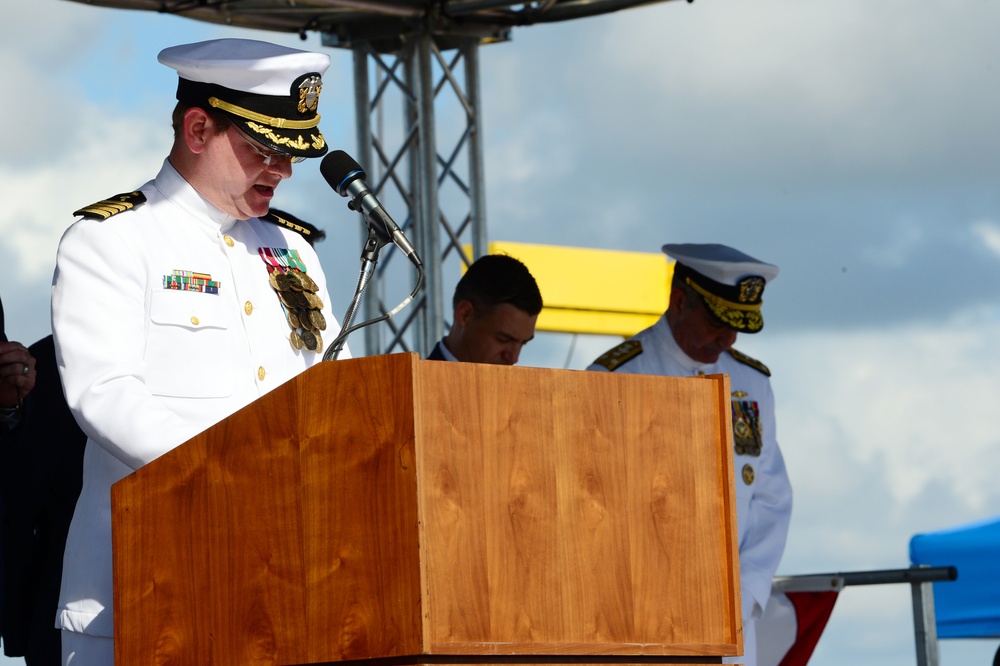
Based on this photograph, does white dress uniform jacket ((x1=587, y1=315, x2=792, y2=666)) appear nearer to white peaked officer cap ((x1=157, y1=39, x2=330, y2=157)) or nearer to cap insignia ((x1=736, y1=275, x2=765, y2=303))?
cap insignia ((x1=736, y1=275, x2=765, y2=303))

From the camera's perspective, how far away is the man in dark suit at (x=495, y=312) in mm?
4902

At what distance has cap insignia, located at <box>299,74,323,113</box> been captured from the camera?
290cm

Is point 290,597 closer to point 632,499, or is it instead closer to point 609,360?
point 632,499

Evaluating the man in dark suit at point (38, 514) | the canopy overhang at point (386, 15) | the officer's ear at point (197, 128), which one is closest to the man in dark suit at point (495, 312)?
the man in dark suit at point (38, 514)

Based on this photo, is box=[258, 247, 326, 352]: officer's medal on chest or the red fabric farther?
the red fabric

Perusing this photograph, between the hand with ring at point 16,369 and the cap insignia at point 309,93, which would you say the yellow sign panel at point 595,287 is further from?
the cap insignia at point 309,93

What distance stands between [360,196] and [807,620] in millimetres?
4139

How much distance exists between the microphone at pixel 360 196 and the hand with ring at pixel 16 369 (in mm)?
1175

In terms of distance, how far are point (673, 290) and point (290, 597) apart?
3.56 m

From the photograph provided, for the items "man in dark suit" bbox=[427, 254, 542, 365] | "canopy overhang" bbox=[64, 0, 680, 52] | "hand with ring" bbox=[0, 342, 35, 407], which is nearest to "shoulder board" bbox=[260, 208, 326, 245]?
"hand with ring" bbox=[0, 342, 35, 407]

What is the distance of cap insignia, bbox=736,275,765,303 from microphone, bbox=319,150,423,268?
299 cm

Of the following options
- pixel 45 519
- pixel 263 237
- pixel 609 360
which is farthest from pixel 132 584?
pixel 609 360

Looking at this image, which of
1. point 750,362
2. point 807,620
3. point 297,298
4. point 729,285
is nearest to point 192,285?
point 297,298

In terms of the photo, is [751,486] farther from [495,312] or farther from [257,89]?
[257,89]
